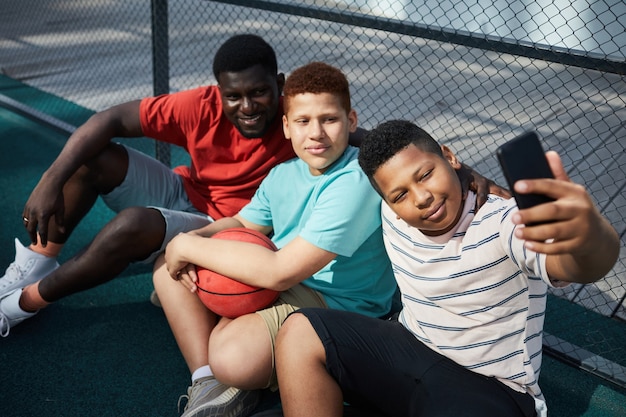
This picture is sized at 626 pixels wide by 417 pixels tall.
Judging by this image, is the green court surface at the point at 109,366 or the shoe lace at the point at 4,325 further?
the shoe lace at the point at 4,325

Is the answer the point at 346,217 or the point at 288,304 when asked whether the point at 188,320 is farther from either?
the point at 346,217

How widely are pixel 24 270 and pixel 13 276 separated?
0.05m

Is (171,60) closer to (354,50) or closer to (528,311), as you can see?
(354,50)

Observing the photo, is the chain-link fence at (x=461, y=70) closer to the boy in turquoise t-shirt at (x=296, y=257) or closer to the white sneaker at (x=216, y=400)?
the boy in turquoise t-shirt at (x=296, y=257)

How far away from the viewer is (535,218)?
132 cm

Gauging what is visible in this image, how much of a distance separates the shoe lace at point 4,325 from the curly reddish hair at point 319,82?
1528 millimetres

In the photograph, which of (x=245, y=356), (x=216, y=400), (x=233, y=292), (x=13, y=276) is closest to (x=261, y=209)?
(x=233, y=292)

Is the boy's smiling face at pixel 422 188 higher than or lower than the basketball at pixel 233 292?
higher

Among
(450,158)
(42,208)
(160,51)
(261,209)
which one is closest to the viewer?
(450,158)

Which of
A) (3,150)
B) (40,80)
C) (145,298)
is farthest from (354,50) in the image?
(145,298)

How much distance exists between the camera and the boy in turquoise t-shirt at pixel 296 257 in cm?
225

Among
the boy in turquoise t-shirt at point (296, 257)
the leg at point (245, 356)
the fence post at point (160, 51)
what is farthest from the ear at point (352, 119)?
the fence post at point (160, 51)

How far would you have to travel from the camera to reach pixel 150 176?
122 inches

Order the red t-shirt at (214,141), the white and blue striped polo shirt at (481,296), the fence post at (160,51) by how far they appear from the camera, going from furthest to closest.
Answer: the fence post at (160,51) < the red t-shirt at (214,141) < the white and blue striped polo shirt at (481,296)
